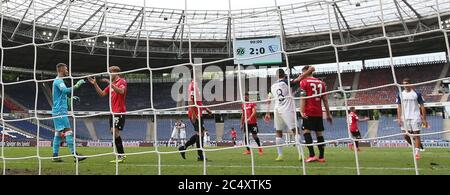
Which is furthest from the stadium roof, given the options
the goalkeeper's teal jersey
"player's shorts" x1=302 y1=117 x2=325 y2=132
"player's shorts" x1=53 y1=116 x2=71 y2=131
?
"player's shorts" x1=302 y1=117 x2=325 y2=132

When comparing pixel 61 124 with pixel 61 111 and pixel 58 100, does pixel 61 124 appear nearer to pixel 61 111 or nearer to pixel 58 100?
pixel 61 111

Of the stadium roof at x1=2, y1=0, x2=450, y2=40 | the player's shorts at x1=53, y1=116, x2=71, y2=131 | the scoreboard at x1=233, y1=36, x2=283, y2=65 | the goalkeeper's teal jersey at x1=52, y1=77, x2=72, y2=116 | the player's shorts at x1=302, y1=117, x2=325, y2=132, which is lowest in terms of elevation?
the player's shorts at x1=302, y1=117, x2=325, y2=132

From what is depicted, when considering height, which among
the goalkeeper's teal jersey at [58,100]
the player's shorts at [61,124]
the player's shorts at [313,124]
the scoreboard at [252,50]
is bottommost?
the player's shorts at [313,124]

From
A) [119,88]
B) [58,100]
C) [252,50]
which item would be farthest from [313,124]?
[252,50]

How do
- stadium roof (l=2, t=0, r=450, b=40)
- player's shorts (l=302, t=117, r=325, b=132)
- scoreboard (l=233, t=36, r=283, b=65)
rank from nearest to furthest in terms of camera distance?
1. scoreboard (l=233, t=36, r=283, b=65)
2. player's shorts (l=302, t=117, r=325, b=132)
3. stadium roof (l=2, t=0, r=450, b=40)

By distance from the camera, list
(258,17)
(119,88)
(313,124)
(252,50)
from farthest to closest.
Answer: (258,17), (252,50), (119,88), (313,124)

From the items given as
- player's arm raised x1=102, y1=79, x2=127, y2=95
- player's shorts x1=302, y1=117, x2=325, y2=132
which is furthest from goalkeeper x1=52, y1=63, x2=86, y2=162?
player's shorts x1=302, y1=117, x2=325, y2=132

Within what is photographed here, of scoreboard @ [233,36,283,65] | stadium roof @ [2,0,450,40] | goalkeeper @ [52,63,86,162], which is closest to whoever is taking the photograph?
scoreboard @ [233,36,283,65]

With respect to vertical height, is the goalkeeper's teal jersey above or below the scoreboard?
below

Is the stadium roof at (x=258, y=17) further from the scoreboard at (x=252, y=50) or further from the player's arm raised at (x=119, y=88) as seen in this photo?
the player's arm raised at (x=119, y=88)

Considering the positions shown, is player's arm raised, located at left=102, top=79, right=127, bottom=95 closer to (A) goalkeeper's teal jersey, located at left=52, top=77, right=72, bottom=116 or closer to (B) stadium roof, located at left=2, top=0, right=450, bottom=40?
(A) goalkeeper's teal jersey, located at left=52, top=77, right=72, bottom=116

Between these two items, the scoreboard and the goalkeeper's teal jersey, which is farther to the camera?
the goalkeeper's teal jersey

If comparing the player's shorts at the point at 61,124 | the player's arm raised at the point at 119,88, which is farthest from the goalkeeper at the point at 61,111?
the player's arm raised at the point at 119,88
